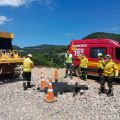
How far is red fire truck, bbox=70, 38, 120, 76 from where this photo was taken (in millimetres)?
19422

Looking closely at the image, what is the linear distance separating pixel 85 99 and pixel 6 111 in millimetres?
3654

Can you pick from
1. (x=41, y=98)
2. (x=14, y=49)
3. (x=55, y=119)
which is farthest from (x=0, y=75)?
(x=55, y=119)

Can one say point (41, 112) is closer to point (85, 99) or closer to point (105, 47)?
point (85, 99)

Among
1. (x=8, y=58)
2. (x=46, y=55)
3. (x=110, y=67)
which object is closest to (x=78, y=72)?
(x=8, y=58)

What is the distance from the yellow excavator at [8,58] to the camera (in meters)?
19.2

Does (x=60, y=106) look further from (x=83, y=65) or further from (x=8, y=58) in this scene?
(x=83, y=65)

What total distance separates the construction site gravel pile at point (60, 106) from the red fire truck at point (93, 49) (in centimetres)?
424

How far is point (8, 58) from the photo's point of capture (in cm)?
1958

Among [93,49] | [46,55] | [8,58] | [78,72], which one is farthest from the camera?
[46,55]

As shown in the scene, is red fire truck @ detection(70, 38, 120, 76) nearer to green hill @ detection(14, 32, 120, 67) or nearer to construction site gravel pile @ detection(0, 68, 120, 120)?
green hill @ detection(14, 32, 120, 67)

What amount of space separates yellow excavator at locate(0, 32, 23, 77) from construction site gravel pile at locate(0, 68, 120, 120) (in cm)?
358

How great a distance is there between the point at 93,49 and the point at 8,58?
583 cm

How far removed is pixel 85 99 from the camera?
13492 mm

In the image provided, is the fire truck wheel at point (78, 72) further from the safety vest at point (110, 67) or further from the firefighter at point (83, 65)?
the safety vest at point (110, 67)
